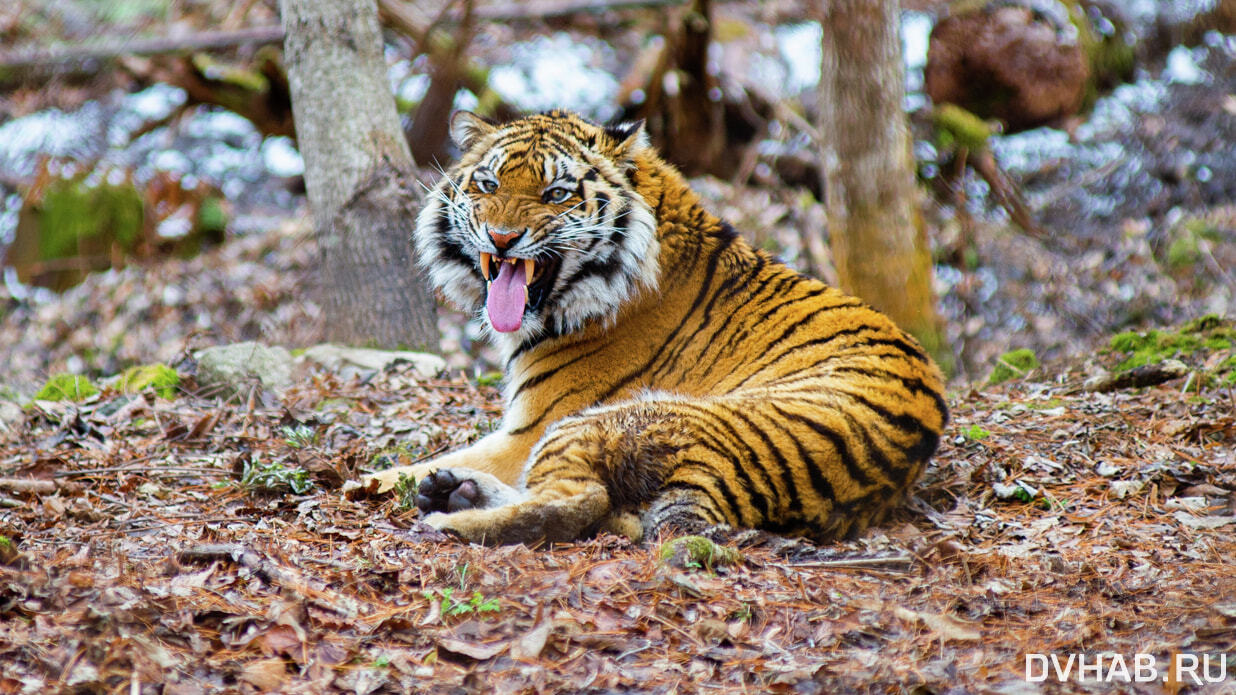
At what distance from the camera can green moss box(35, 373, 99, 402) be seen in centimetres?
627

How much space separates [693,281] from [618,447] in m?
1.29

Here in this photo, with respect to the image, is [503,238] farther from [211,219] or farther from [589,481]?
[211,219]

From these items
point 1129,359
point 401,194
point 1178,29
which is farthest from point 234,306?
point 1178,29

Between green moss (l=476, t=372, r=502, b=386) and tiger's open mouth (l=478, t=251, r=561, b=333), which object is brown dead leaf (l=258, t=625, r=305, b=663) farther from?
green moss (l=476, t=372, r=502, b=386)

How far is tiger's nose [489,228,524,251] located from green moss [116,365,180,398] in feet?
9.80

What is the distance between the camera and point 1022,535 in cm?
390

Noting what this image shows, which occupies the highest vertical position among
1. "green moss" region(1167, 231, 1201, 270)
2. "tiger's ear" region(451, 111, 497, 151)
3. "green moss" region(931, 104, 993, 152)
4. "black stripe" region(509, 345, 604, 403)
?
"green moss" region(931, 104, 993, 152)

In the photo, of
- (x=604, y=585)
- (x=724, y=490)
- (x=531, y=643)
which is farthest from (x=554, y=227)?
(x=531, y=643)

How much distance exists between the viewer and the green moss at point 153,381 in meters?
6.20

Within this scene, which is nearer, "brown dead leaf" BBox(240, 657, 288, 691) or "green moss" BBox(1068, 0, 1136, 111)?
"brown dead leaf" BBox(240, 657, 288, 691)

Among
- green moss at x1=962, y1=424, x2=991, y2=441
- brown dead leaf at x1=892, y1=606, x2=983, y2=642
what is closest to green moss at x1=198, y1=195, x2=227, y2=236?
green moss at x1=962, y1=424, x2=991, y2=441

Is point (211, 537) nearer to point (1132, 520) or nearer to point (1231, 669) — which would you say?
point (1231, 669)

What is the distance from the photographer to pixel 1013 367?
6.76m

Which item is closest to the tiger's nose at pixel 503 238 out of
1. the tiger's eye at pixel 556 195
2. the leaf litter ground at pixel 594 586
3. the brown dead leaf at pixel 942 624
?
the tiger's eye at pixel 556 195
